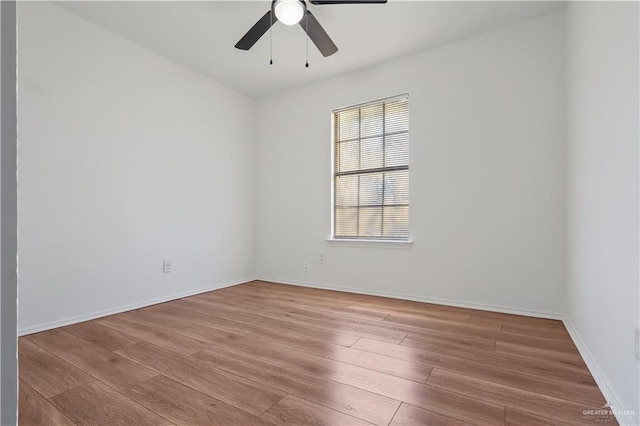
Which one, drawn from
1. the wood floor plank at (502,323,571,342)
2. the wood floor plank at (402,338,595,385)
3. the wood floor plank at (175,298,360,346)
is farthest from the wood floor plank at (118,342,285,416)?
the wood floor plank at (502,323,571,342)

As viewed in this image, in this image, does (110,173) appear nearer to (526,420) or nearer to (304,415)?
(304,415)

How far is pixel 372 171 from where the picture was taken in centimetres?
360

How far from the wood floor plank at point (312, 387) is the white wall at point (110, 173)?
1532mm

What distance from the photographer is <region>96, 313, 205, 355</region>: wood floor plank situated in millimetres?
2045

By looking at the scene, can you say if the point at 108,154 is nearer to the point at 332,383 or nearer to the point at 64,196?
the point at 64,196

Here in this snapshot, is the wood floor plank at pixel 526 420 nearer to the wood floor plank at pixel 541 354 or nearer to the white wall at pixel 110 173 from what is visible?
the wood floor plank at pixel 541 354

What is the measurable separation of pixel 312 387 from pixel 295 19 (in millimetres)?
2327

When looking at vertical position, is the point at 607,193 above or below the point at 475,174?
below

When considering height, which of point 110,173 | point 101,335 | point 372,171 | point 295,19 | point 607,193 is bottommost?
point 101,335

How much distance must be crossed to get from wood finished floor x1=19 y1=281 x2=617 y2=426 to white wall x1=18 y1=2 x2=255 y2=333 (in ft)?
1.50

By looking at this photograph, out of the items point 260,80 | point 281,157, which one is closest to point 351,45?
point 260,80

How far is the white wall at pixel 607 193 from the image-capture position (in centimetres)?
124

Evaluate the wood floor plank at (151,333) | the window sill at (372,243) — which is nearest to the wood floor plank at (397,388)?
the wood floor plank at (151,333)

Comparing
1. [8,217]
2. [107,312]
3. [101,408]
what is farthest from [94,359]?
[8,217]
